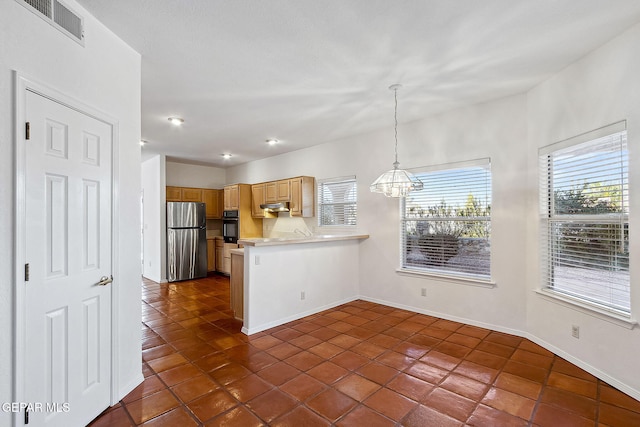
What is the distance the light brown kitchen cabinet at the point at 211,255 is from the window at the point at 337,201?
10.5ft

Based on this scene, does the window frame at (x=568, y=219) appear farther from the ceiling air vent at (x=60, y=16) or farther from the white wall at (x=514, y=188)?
the ceiling air vent at (x=60, y=16)

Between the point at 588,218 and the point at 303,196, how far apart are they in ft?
13.4

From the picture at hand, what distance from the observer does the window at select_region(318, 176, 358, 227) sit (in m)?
5.29

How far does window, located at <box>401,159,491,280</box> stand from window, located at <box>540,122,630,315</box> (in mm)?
658

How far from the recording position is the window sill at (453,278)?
12.4 ft

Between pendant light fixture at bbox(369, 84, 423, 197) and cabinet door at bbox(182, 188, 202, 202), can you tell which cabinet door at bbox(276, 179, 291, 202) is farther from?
pendant light fixture at bbox(369, 84, 423, 197)

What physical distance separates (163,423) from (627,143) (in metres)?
3.98

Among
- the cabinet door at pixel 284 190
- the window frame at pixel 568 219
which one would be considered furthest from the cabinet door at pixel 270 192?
the window frame at pixel 568 219

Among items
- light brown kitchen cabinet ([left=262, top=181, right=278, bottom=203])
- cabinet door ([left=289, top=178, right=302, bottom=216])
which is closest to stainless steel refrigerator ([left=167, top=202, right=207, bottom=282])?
light brown kitchen cabinet ([left=262, top=181, right=278, bottom=203])

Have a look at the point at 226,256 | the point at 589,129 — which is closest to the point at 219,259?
the point at 226,256

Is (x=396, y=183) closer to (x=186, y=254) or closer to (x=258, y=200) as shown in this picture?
(x=258, y=200)

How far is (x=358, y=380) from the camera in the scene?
261 cm

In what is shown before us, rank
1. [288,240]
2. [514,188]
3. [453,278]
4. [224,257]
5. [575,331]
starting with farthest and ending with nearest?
[224,257] < [453,278] < [288,240] < [514,188] < [575,331]

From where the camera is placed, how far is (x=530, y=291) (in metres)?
3.45
